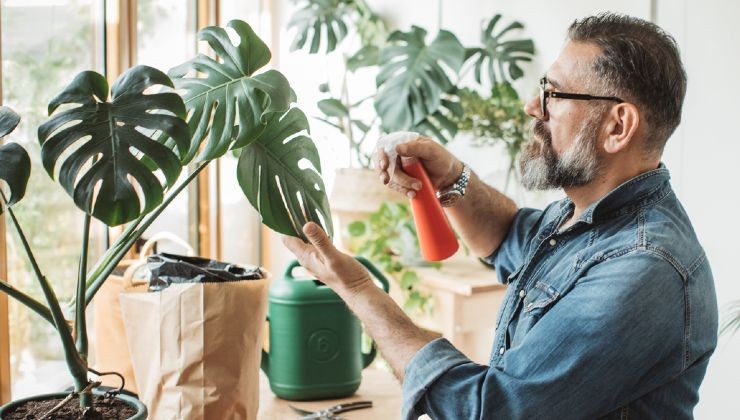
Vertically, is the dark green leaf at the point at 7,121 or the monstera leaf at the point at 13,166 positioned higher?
the dark green leaf at the point at 7,121

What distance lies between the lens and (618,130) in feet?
4.47

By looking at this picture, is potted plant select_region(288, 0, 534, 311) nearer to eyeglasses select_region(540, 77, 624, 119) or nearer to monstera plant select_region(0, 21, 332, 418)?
eyeglasses select_region(540, 77, 624, 119)

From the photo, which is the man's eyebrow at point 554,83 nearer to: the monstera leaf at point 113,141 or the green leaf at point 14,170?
the monstera leaf at point 113,141

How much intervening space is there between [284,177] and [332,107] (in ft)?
5.62

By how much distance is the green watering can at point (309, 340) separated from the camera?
1623 millimetres

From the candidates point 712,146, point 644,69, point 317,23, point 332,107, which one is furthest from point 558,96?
point 317,23

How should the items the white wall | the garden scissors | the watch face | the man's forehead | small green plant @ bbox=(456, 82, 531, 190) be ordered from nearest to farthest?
the man's forehead < the garden scissors < the watch face < the white wall < small green plant @ bbox=(456, 82, 531, 190)

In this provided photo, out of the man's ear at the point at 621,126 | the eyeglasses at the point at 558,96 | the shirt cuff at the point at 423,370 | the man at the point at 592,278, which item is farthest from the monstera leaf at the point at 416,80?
the shirt cuff at the point at 423,370

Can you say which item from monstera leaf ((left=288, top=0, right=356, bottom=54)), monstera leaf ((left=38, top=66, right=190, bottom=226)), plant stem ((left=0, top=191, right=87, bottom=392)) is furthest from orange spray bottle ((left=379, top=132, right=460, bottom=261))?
monstera leaf ((left=288, top=0, right=356, bottom=54))

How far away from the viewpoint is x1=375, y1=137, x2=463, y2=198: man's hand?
57.2 inches

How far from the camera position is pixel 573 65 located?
140cm

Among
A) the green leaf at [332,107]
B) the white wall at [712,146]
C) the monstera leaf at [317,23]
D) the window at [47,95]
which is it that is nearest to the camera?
the window at [47,95]

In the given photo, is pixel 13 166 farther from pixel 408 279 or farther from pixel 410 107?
pixel 410 107

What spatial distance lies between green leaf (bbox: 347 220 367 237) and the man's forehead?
1.43 metres
